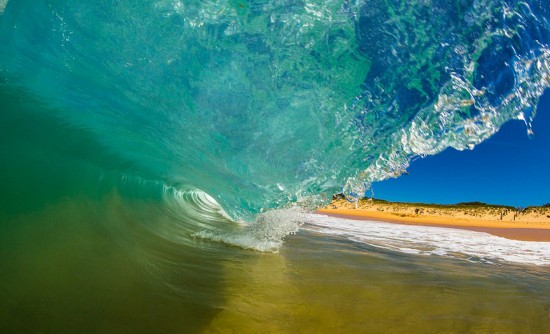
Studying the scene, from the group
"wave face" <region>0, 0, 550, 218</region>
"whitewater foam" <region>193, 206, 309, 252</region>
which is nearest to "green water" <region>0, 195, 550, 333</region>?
"whitewater foam" <region>193, 206, 309, 252</region>

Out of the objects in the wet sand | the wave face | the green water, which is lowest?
the green water

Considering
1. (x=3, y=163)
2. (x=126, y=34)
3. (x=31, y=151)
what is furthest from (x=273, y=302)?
(x=31, y=151)

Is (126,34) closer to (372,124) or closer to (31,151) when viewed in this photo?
(31,151)

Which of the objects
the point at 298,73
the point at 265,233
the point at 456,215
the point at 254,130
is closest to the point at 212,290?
the point at 254,130

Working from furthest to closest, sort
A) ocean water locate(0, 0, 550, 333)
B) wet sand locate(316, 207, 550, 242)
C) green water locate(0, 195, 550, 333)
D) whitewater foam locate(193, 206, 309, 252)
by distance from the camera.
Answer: wet sand locate(316, 207, 550, 242) < whitewater foam locate(193, 206, 309, 252) < ocean water locate(0, 0, 550, 333) < green water locate(0, 195, 550, 333)

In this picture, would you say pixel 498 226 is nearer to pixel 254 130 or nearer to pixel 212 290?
pixel 254 130

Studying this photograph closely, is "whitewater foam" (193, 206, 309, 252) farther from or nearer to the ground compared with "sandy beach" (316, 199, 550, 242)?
nearer to the ground

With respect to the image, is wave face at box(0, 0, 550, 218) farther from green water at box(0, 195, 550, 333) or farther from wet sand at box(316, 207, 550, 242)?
wet sand at box(316, 207, 550, 242)

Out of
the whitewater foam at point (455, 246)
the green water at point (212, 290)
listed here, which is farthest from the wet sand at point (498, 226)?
the green water at point (212, 290)
